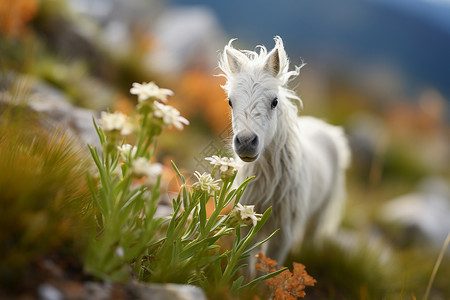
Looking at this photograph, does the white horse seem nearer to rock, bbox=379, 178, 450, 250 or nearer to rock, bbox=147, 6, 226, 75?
rock, bbox=379, 178, 450, 250

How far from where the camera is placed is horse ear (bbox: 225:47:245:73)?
2.55 meters

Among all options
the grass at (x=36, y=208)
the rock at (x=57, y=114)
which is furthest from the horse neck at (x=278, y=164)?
the rock at (x=57, y=114)

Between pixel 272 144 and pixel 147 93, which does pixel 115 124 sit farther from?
pixel 272 144

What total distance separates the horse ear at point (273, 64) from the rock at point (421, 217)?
520 centimetres

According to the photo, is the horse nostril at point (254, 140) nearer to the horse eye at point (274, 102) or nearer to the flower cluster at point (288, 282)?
the horse eye at point (274, 102)

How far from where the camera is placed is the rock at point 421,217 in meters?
6.36

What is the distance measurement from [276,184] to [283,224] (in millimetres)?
330

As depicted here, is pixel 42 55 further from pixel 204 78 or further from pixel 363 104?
pixel 363 104

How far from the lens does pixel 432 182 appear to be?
9.56 meters

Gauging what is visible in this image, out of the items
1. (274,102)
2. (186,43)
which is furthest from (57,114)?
(186,43)

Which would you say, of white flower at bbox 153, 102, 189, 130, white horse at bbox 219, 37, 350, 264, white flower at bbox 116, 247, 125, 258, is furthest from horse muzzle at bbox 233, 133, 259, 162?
white flower at bbox 116, 247, 125, 258

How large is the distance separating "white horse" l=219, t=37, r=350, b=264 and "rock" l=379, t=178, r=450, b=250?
3.58 m

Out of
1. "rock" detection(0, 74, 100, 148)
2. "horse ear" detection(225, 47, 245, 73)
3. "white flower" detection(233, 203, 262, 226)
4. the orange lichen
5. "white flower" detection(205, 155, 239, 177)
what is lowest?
"white flower" detection(233, 203, 262, 226)

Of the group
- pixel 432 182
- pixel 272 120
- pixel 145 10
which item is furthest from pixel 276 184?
pixel 145 10
